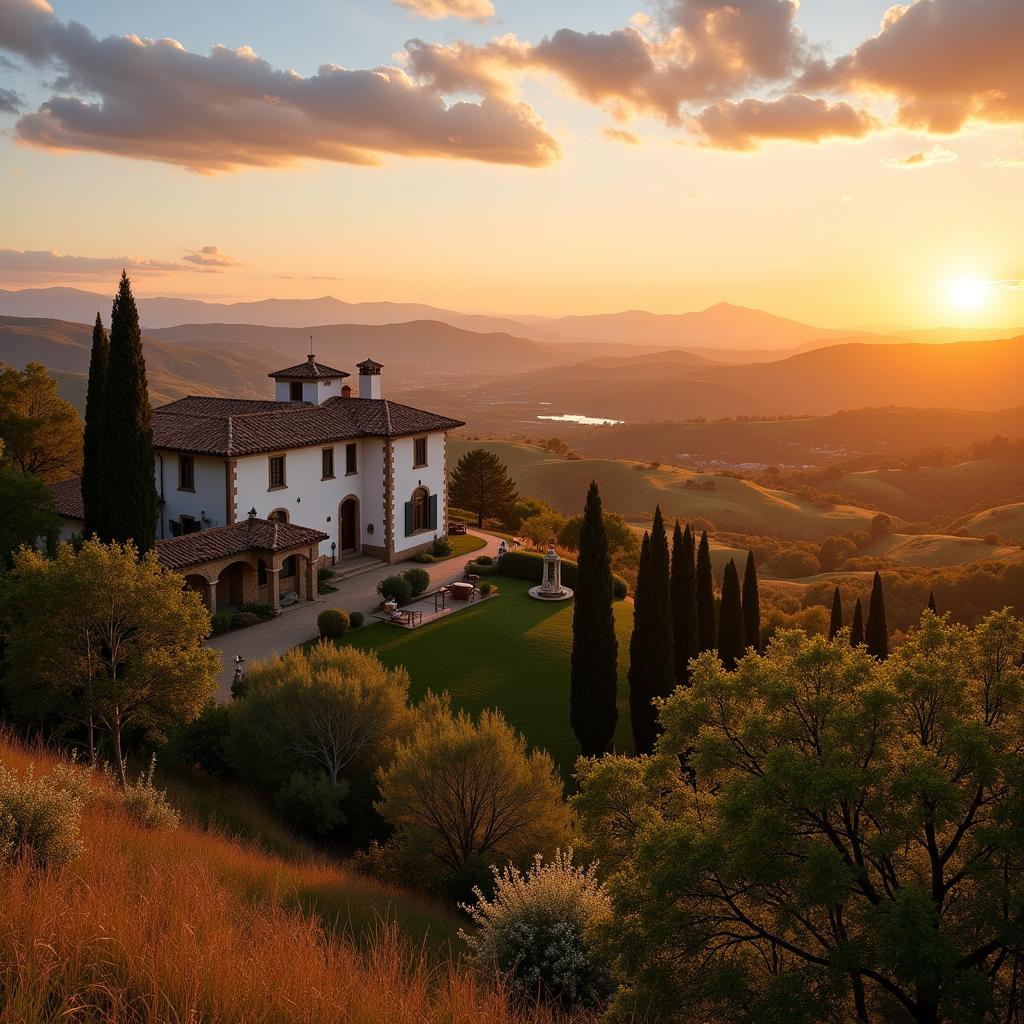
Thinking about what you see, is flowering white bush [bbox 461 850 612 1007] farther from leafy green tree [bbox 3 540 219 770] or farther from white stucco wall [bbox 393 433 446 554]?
white stucco wall [bbox 393 433 446 554]

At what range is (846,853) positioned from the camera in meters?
9.56

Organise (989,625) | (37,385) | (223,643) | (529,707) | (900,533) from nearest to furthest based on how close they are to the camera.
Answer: (989,625)
(529,707)
(223,643)
(37,385)
(900,533)

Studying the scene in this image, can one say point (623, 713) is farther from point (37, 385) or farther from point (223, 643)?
point (37, 385)

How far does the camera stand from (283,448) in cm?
3419

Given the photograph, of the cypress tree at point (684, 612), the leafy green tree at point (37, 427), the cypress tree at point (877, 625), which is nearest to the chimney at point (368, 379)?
the leafy green tree at point (37, 427)

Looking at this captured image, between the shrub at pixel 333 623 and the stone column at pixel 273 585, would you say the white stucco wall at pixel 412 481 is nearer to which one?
the stone column at pixel 273 585

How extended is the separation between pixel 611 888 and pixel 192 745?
48.9 feet

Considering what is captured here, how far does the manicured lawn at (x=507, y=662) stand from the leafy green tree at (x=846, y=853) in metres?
14.4

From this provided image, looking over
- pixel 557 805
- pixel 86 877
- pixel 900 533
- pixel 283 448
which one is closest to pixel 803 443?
pixel 900 533

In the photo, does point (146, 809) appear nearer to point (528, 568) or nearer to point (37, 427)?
point (528, 568)

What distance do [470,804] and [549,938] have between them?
5974mm

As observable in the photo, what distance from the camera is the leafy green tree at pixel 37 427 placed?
3969 centimetres

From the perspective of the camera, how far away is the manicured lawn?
2664 centimetres

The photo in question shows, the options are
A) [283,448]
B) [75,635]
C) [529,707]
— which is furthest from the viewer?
[283,448]
